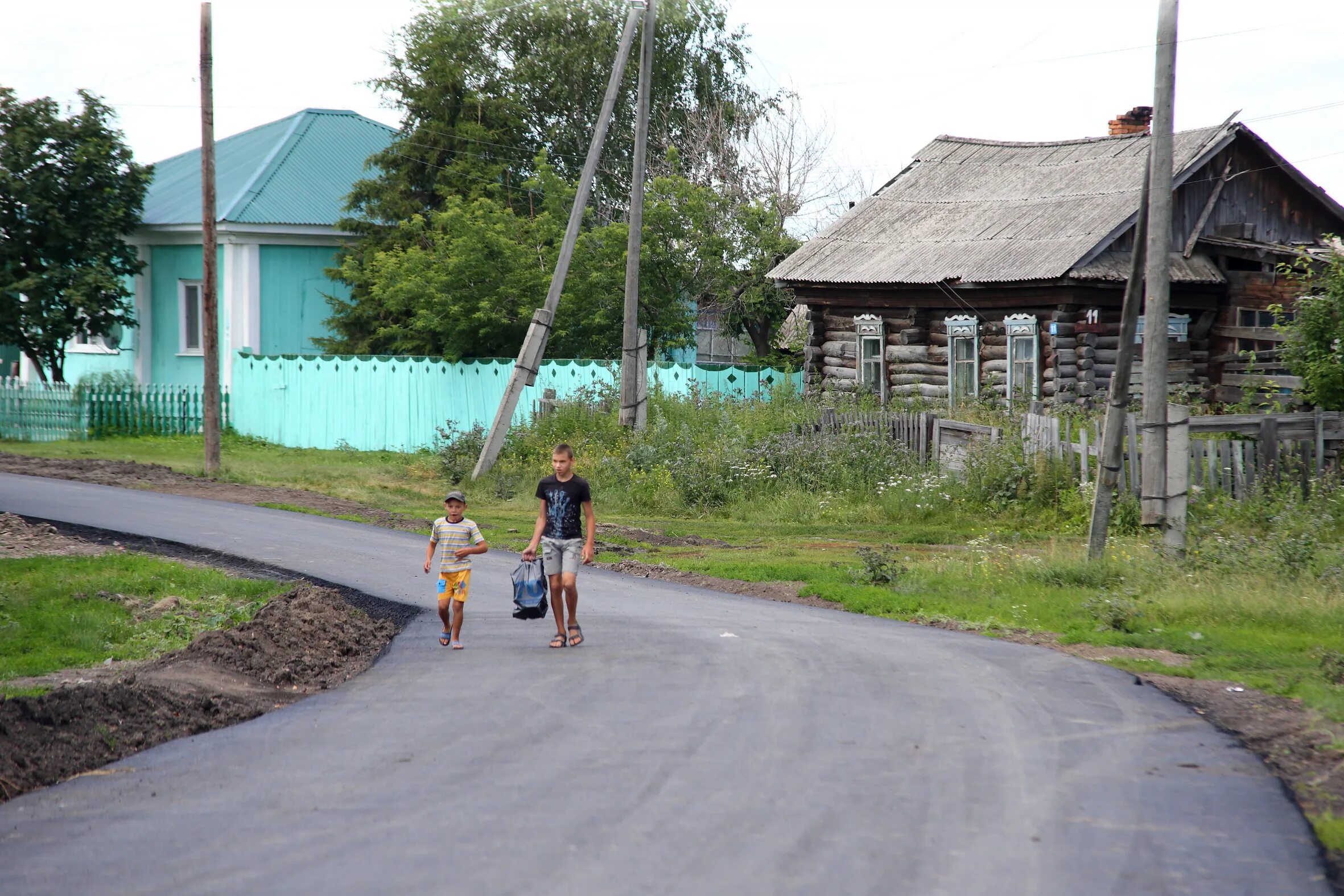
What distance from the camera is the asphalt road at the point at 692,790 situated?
5.02 meters

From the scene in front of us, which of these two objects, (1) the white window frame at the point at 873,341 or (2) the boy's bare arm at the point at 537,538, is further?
(1) the white window frame at the point at 873,341

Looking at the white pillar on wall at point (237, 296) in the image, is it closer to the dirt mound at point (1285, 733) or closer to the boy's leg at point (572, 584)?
the boy's leg at point (572, 584)

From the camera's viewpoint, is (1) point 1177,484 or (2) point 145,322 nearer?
(1) point 1177,484

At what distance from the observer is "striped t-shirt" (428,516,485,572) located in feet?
32.6

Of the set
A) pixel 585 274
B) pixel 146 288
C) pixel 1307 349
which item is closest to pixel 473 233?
pixel 585 274

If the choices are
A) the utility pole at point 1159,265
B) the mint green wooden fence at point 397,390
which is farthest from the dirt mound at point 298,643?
the mint green wooden fence at point 397,390

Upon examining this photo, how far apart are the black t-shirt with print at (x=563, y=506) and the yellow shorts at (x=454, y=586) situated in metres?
0.71

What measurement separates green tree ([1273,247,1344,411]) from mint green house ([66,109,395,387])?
23620 millimetres

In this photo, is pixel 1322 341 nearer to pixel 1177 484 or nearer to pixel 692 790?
pixel 1177 484

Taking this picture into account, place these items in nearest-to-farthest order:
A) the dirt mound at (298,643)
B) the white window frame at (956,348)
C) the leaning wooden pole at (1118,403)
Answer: the dirt mound at (298,643) → the leaning wooden pole at (1118,403) → the white window frame at (956,348)

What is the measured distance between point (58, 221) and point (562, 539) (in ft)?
81.5

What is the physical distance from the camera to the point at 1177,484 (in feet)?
44.5

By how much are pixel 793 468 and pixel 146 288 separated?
2147 centimetres

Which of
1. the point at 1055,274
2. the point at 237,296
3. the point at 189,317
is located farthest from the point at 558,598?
the point at 189,317
